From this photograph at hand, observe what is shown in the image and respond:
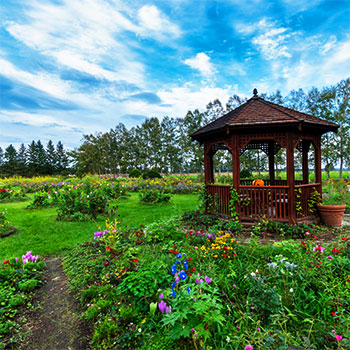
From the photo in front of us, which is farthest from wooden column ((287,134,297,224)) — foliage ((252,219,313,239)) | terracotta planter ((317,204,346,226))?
terracotta planter ((317,204,346,226))

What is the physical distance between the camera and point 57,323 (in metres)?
2.25

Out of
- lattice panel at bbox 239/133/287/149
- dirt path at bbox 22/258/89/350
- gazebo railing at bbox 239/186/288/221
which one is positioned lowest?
dirt path at bbox 22/258/89/350

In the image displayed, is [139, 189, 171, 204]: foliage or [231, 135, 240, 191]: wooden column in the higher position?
[231, 135, 240, 191]: wooden column

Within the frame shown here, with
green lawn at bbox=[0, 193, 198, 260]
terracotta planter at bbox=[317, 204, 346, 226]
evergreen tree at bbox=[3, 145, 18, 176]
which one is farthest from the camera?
evergreen tree at bbox=[3, 145, 18, 176]

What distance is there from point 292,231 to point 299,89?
22.0 m

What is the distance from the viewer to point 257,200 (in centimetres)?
550

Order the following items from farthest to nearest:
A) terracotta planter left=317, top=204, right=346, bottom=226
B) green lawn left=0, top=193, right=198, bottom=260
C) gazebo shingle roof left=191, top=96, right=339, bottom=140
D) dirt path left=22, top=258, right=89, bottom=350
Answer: terracotta planter left=317, top=204, right=346, bottom=226 < gazebo shingle roof left=191, top=96, right=339, bottom=140 < green lawn left=0, top=193, right=198, bottom=260 < dirt path left=22, top=258, right=89, bottom=350

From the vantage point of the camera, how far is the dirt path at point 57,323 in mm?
1958

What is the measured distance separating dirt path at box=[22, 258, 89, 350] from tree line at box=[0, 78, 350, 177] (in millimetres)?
20313

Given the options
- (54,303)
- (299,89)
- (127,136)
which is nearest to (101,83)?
(54,303)

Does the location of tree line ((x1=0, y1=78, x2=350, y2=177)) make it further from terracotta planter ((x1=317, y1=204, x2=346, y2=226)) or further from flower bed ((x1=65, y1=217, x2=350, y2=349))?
flower bed ((x1=65, y1=217, x2=350, y2=349))

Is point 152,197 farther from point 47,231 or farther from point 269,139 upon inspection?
point 269,139

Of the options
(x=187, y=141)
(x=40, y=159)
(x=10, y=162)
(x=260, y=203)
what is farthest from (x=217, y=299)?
(x=10, y=162)

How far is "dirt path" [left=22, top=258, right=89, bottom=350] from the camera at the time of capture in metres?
1.96
